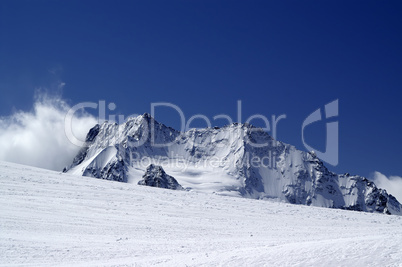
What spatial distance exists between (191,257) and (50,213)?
11088mm

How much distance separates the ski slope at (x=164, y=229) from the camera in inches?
514

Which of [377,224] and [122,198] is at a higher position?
[122,198]

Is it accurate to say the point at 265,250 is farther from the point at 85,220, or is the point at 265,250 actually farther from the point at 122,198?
the point at 122,198

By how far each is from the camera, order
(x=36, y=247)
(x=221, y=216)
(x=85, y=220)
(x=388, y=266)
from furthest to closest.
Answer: (x=221, y=216)
(x=85, y=220)
(x=36, y=247)
(x=388, y=266)

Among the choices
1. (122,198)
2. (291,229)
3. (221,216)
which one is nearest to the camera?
(291,229)

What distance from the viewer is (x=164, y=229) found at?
2038 centimetres

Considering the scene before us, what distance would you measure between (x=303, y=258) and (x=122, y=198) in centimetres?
1841

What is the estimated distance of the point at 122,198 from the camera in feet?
91.2

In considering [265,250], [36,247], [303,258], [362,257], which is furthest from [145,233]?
[362,257]

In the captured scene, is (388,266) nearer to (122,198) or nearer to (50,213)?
(50,213)

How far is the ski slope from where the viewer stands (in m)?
13.1

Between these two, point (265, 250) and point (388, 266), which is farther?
point (265, 250)

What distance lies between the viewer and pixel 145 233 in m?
19.1

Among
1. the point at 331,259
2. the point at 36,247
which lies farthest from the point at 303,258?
the point at 36,247
